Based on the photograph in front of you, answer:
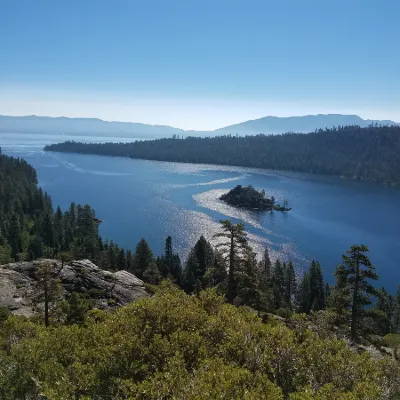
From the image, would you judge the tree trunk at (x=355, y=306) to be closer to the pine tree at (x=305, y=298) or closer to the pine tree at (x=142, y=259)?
the pine tree at (x=305, y=298)

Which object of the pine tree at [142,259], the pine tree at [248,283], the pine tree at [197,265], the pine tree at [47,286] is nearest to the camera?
the pine tree at [47,286]

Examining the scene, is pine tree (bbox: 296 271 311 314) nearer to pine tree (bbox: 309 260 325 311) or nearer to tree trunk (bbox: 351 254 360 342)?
pine tree (bbox: 309 260 325 311)

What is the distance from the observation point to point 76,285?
→ 56.2 metres

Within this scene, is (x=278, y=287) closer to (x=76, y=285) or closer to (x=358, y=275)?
(x=76, y=285)

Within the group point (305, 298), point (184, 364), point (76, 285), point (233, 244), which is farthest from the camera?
point (305, 298)

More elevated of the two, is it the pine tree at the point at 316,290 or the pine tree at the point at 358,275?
the pine tree at the point at 358,275

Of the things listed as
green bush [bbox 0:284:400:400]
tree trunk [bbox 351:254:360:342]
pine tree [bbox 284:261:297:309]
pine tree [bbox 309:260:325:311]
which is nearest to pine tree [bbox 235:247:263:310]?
tree trunk [bbox 351:254:360:342]

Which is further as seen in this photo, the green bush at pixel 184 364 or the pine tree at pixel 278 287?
the pine tree at pixel 278 287

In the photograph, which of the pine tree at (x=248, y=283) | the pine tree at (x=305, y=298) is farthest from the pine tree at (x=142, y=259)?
the pine tree at (x=248, y=283)

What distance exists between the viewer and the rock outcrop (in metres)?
51.6

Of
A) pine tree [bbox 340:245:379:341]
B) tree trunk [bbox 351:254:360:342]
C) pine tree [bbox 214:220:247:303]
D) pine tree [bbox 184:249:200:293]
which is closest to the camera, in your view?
pine tree [bbox 340:245:379:341]

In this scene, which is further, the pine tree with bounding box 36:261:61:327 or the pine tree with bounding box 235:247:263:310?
the pine tree with bounding box 235:247:263:310

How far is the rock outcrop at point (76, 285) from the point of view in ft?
169

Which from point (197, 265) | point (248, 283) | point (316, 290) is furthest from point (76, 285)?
point (316, 290)
